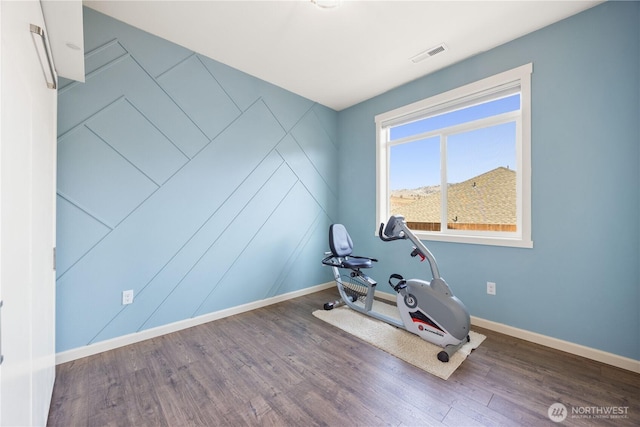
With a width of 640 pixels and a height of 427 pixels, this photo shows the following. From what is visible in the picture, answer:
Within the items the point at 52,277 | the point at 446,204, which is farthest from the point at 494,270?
the point at 52,277

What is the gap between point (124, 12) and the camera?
2025 millimetres

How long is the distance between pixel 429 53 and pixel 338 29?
3.25 ft

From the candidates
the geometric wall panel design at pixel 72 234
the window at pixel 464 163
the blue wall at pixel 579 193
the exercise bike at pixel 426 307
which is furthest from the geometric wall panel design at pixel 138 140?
the blue wall at pixel 579 193

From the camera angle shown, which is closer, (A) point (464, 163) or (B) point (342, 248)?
(A) point (464, 163)

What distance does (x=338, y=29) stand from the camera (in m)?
2.22

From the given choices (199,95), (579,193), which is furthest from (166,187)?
(579,193)

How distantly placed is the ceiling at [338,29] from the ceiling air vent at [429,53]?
0.04 meters

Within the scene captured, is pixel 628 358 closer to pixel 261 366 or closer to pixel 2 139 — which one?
pixel 261 366

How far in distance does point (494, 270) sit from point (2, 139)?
323 cm

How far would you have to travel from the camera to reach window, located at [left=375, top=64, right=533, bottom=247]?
2.37 metres

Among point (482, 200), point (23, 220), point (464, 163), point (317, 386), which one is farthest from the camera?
point (464, 163)

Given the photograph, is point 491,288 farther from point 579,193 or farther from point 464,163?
point 464,163

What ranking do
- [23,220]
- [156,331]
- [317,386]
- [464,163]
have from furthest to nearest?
[464,163], [156,331], [317,386], [23,220]

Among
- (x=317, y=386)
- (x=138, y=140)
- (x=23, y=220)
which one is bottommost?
(x=317, y=386)
